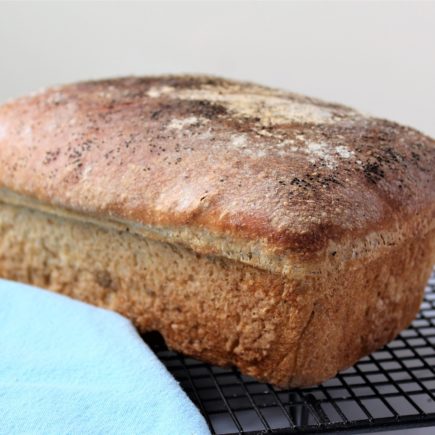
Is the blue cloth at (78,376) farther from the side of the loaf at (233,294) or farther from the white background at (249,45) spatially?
the white background at (249,45)

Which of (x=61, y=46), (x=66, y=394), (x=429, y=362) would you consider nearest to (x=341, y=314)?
(x=429, y=362)

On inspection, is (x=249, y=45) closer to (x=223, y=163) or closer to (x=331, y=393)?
(x=223, y=163)

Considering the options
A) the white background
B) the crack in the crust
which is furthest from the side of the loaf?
the white background

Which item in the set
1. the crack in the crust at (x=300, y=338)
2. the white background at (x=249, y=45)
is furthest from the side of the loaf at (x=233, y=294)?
the white background at (x=249, y=45)

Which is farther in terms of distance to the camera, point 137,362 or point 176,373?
point 176,373

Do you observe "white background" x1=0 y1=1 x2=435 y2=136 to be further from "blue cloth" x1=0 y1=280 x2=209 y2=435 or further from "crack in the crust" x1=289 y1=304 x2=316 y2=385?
"crack in the crust" x1=289 y1=304 x2=316 y2=385

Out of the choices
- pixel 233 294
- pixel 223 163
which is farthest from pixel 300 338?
pixel 223 163

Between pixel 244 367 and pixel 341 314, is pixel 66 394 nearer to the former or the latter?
pixel 244 367
